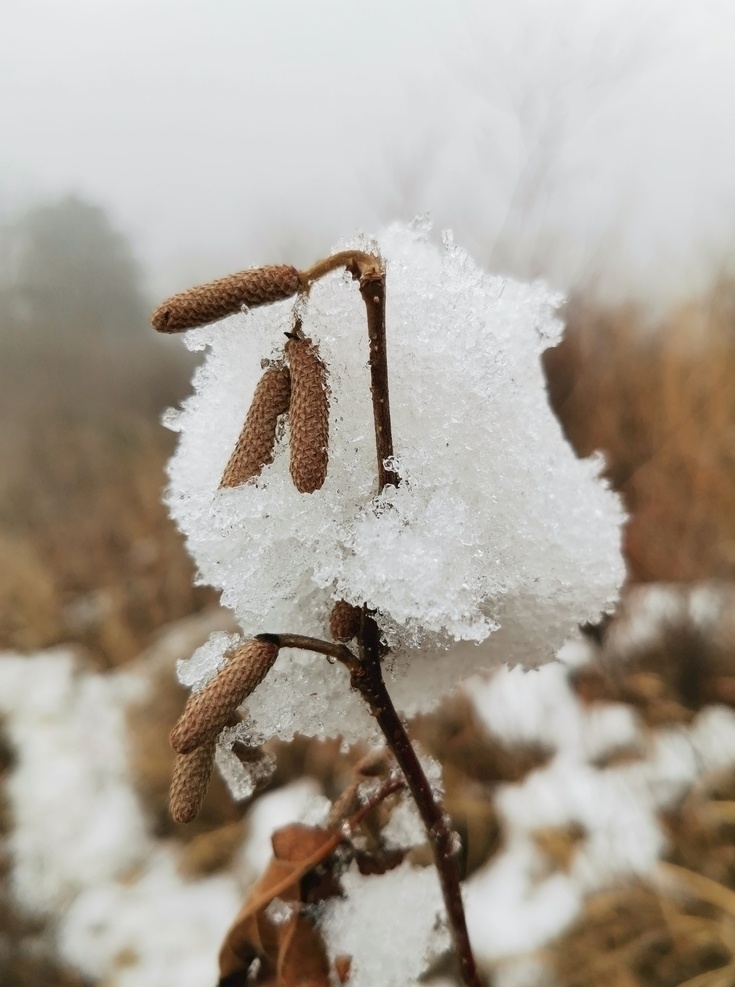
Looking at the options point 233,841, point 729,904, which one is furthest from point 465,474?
point 233,841

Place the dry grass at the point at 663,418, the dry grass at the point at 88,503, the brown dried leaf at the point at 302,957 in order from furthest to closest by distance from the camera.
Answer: the dry grass at the point at 88,503 → the dry grass at the point at 663,418 → the brown dried leaf at the point at 302,957

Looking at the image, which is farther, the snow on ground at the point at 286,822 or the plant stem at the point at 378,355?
the snow on ground at the point at 286,822

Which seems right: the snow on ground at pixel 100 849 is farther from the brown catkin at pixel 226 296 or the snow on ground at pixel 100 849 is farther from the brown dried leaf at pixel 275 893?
the brown catkin at pixel 226 296

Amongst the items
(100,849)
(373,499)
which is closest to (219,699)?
(373,499)

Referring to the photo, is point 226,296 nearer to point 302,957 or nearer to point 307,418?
point 307,418

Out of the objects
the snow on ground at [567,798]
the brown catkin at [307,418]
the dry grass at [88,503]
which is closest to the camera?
the brown catkin at [307,418]

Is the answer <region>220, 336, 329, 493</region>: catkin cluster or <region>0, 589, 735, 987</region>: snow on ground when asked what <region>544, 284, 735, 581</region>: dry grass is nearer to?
<region>0, 589, 735, 987</region>: snow on ground

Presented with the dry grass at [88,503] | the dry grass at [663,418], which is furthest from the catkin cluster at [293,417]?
the dry grass at [88,503]
